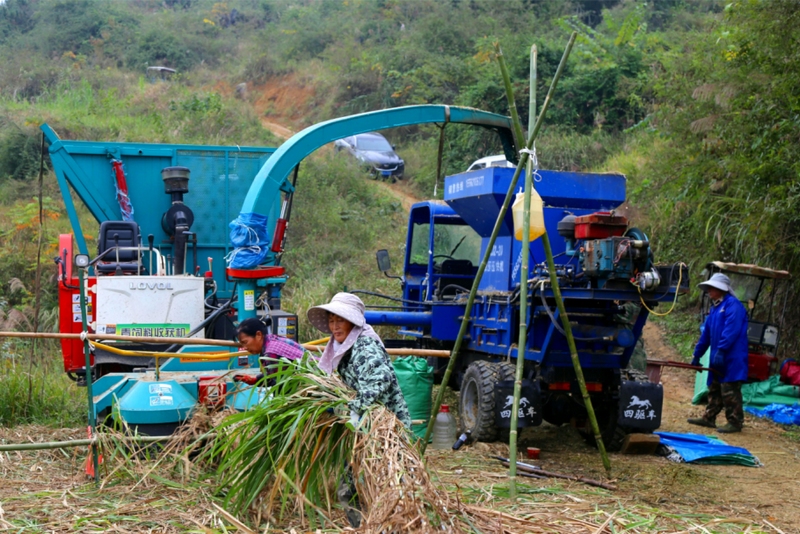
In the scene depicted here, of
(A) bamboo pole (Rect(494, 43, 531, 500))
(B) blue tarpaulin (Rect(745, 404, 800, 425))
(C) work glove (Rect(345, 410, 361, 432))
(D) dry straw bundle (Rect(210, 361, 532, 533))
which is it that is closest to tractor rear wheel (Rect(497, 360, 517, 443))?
(A) bamboo pole (Rect(494, 43, 531, 500))

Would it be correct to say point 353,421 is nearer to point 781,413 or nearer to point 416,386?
point 416,386

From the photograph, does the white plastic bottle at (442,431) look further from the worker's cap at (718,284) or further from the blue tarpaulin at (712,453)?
the worker's cap at (718,284)

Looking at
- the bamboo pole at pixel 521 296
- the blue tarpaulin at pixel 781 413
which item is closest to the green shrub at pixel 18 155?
the blue tarpaulin at pixel 781 413

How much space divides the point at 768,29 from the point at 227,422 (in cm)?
889

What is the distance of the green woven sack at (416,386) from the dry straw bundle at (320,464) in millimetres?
2856

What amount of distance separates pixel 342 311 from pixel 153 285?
355 centimetres

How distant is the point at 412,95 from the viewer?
28688 mm

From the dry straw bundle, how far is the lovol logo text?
2875mm

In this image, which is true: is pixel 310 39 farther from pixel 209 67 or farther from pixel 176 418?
pixel 176 418

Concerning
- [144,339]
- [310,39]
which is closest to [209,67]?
[310,39]

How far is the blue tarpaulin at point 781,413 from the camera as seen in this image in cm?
906

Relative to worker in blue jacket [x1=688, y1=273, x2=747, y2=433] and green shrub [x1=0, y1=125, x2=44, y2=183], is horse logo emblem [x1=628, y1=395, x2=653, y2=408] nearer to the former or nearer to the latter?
worker in blue jacket [x1=688, y1=273, x2=747, y2=433]

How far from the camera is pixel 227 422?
15.5 feet

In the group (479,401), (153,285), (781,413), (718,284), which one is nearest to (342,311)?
(479,401)
